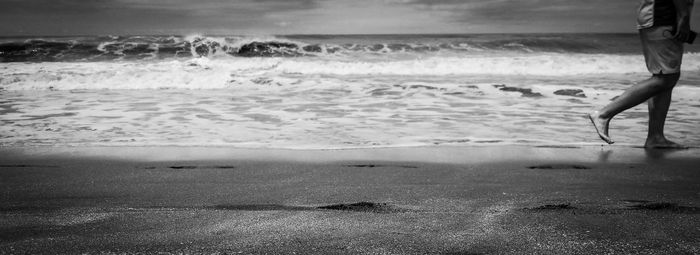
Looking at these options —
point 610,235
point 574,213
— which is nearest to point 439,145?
point 574,213

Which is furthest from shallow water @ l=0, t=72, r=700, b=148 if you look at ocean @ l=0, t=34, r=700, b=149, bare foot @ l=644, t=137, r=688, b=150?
bare foot @ l=644, t=137, r=688, b=150

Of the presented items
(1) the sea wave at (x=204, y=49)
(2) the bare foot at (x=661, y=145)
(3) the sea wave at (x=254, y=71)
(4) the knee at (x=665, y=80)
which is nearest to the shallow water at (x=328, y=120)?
(2) the bare foot at (x=661, y=145)

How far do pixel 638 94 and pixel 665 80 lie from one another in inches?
7.5

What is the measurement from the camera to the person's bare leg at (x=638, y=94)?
11.6 feet

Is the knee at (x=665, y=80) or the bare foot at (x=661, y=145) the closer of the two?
the knee at (x=665, y=80)

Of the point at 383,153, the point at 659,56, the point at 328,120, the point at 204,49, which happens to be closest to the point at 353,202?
the point at 383,153

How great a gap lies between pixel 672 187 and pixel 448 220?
1.33 meters

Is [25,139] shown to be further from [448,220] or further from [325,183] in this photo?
[448,220]

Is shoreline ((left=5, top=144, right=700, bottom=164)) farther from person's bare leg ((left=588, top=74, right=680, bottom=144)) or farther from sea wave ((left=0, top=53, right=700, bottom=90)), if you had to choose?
sea wave ((left=0, top=53, right=700, bottom=90))

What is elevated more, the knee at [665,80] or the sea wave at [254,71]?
the knee at [665,80]

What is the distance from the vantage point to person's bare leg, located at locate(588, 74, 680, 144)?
11.6 ft

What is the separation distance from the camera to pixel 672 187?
250cm

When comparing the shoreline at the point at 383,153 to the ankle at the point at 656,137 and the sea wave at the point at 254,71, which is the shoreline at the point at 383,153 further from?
the sea wave at the point at 254,71

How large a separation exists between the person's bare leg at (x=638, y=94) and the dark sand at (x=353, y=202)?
1.01 ft
